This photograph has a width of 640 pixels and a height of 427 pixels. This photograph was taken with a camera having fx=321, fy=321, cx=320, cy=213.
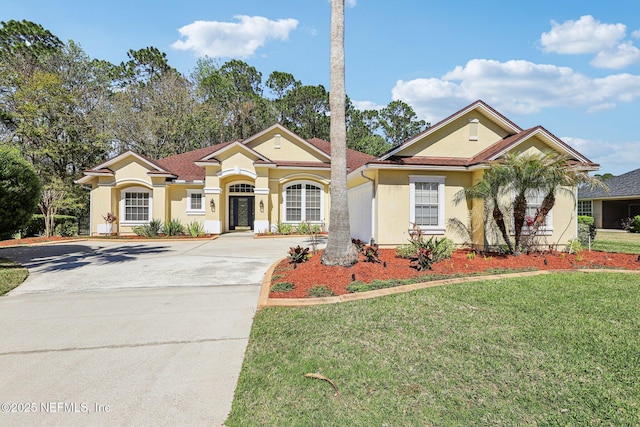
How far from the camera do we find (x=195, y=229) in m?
18.1

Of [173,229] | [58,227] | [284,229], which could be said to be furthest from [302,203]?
[58,227]

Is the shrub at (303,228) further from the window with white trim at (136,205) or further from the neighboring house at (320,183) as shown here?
the window with white trim at (136,205)

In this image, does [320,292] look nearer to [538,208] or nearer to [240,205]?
[538,208]

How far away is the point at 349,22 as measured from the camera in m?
8.74

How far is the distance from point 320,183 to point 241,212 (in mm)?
5780

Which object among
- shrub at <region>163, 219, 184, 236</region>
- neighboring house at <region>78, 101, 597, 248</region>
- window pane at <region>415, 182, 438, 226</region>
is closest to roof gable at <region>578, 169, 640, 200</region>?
neighboring house at <region>78, 101, 597, 248</region>

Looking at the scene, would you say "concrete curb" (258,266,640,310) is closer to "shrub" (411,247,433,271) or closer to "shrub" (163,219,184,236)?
"shrub" (411,247,433,271)

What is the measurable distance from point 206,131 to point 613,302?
106ft

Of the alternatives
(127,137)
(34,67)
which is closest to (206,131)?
(127,137)

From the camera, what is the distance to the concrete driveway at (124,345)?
2.96 meters

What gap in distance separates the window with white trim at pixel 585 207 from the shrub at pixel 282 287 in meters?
34.1

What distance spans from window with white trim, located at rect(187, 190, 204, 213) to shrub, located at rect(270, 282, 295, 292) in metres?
15.1

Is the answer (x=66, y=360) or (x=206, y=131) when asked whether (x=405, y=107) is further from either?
(x=66, y=360)

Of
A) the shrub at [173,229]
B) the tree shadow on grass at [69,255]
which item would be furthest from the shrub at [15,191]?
the shrub at [173,229]
